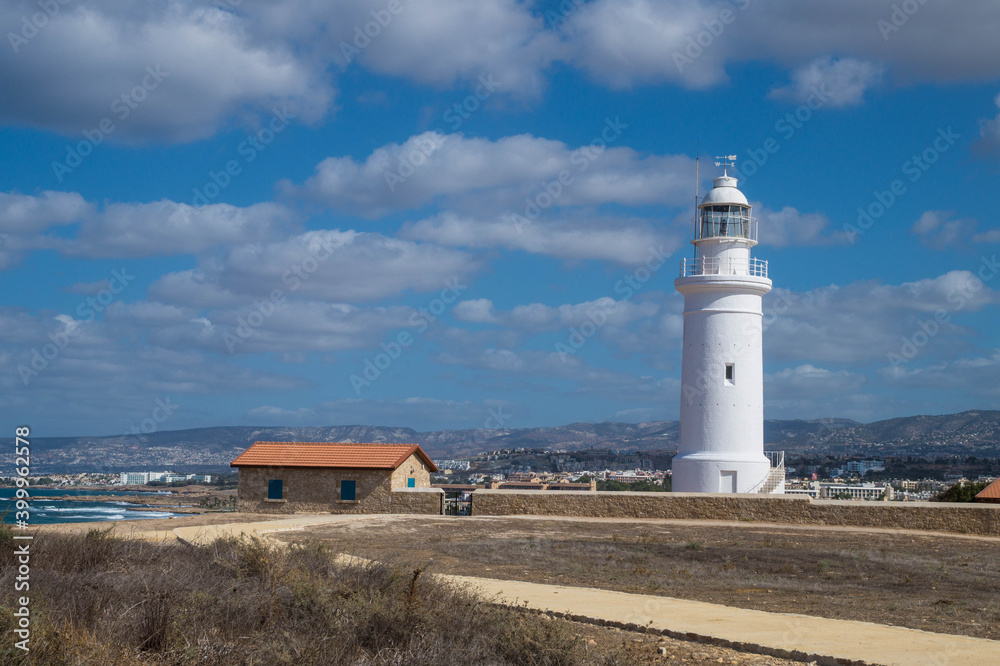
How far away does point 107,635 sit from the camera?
6.36 metres

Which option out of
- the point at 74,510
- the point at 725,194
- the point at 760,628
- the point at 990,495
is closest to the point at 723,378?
the point at 725,194

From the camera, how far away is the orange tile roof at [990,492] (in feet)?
83.5

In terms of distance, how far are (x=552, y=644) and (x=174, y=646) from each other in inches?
107

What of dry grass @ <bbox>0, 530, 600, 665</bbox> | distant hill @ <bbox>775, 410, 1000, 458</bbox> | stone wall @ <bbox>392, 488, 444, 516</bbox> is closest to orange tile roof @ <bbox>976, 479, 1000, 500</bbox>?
stone wall @ <bbox>392, 488, 444, 516</bbox>

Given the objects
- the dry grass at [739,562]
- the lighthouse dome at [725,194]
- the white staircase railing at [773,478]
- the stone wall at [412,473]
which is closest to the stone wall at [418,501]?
the stone wall at [412,473]

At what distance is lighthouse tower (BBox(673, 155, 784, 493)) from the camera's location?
26000 millimetres

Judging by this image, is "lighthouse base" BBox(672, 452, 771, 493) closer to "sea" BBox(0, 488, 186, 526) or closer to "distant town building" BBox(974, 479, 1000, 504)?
"distant town building" BBox(974, 479, 1000, 504)

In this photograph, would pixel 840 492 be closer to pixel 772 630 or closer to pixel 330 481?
pixel 330 481

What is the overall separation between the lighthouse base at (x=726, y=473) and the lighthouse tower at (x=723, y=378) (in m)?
0.03

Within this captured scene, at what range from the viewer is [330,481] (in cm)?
2538

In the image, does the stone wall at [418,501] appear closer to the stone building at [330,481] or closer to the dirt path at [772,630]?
the stone building at [330,481]

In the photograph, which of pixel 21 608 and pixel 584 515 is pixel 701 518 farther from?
pixel 21 608

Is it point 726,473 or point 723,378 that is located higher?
point 723,378

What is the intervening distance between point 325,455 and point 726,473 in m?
11.3
